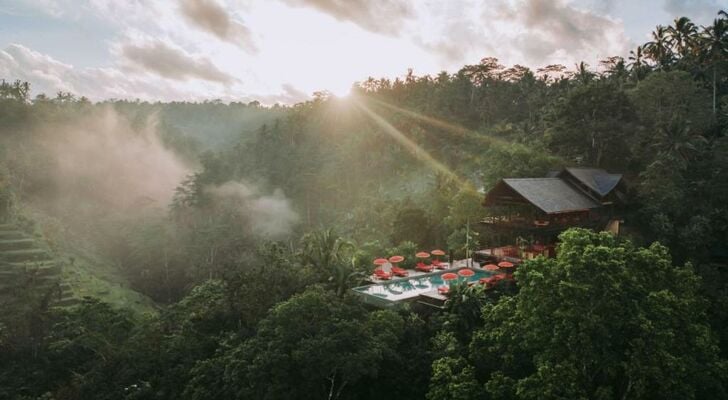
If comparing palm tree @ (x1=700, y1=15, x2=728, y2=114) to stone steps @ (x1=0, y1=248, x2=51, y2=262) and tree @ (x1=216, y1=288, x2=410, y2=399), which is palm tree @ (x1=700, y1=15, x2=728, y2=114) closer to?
tree @ (x1=216, y1=288, x2=410, y2=399)

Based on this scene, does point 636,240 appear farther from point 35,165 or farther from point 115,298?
point 35,165

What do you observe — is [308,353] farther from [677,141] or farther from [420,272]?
[677,141]

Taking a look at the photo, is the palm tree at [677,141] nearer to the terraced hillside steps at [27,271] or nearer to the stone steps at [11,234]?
the terraced hillside steps at [27,271]

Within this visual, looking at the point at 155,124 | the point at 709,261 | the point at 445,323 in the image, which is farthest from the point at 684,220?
the point at 155,124

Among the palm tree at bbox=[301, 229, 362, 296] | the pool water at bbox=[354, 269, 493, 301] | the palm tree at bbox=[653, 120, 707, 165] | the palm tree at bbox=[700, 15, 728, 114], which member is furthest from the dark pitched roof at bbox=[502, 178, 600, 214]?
the palm tree at bbox=[700, 15, 728, 114]

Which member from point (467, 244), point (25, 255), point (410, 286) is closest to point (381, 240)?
point (467, 244)

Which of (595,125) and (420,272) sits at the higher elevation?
(595,125)

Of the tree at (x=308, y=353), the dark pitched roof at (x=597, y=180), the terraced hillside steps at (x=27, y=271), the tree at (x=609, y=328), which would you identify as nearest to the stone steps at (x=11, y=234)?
the terraced hillside steps at (x=27, y=271)
